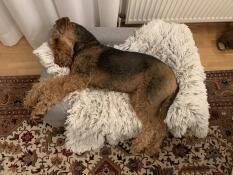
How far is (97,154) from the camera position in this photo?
74.5 inches

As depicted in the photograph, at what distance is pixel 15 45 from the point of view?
225 cm

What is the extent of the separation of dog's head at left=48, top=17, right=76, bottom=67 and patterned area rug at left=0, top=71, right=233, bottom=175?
0.48 metres

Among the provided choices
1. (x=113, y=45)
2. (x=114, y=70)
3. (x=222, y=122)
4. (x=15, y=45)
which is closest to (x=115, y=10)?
(x=113, y=45)

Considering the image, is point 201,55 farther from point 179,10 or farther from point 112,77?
point 112,77

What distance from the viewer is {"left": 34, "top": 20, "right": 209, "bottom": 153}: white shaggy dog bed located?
1.73 meters

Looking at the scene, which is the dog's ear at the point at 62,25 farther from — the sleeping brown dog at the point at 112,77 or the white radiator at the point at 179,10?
the white radiator at the point at 179,10

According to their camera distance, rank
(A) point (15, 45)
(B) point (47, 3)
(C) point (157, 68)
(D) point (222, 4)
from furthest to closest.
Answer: (A) point (15, 45)
(D) point (222, 4)
(B) point (47, 3)
(C) point (157, 68)

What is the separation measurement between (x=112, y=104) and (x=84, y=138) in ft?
0.82

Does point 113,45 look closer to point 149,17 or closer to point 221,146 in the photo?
point 149,17

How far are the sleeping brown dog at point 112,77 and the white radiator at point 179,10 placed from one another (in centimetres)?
37

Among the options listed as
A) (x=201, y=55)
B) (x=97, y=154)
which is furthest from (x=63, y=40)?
(x=201, y=55)

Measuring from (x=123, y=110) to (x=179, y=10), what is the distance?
0.76m

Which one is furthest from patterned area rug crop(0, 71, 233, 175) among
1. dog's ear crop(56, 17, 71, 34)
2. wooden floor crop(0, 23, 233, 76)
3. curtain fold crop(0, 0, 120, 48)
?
dog's ear crop(56, 17, 71, 34)

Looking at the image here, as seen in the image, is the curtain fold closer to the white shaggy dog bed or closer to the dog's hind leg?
the white shaggy dog bed
